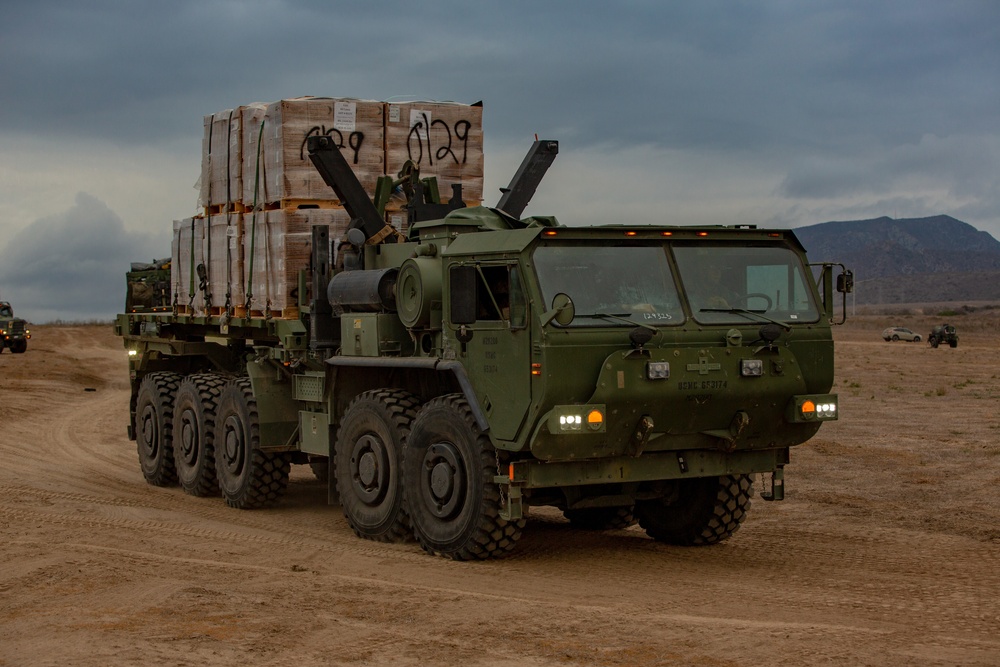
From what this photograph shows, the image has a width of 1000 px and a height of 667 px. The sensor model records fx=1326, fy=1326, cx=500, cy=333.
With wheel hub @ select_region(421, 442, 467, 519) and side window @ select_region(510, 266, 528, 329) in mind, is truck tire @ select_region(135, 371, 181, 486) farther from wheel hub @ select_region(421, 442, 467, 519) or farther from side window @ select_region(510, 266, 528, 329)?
side window @ select_region(510, 266, 528, 329)

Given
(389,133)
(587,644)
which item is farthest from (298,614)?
(389,133)

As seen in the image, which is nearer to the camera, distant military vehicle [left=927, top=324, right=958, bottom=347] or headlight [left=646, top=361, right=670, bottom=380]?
headlight [left=646, top=361, right=670, bottom=380]

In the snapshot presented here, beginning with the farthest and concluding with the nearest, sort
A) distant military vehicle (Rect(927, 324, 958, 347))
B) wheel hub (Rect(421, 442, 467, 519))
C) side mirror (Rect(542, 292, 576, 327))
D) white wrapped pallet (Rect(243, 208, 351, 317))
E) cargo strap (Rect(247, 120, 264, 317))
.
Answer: distant military vehicle (Rect(927, 324, 958, 347)) → cargo strap (Rect(247, 120, 264, 317)) → white wrapped pallet (Rect(243, 208, 351, 317)) → wheel hub (Rect(421, 442, 467, 519)) → side mirror (Rect(542, 292, 576, 327))

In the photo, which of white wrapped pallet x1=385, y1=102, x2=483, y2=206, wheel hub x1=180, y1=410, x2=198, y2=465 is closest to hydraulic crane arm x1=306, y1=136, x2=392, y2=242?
white wrapped pallet x1=385, y1=102, x2=483, y2=206

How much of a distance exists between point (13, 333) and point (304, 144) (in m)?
37.1

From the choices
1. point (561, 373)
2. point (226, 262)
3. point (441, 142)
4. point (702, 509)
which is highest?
point (441, 142)

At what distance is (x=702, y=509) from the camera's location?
11570 mm

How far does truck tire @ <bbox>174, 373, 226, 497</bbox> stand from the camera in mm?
15148

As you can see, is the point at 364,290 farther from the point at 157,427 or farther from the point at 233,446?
the point at 157,427

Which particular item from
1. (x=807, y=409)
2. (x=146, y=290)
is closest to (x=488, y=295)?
(x=807, y=409)

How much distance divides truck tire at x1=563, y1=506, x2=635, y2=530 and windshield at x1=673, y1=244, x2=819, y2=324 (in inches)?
105

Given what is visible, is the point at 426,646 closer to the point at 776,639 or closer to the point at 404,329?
→ the point at 776,639

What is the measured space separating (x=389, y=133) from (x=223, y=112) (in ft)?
7.66

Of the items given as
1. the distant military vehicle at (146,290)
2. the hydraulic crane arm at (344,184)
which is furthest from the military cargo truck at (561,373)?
the distant military vehicle at (146,290)
